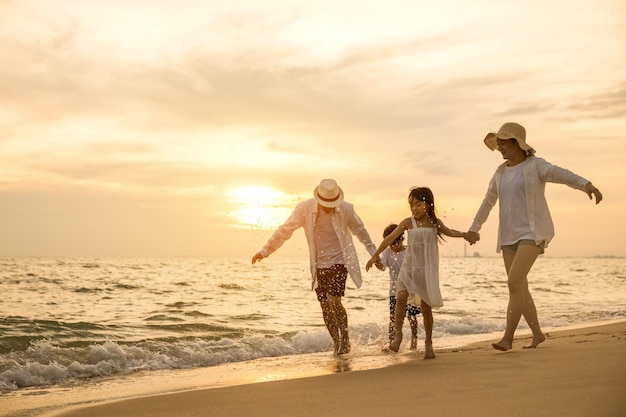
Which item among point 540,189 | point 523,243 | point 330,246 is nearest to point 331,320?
point 330,246

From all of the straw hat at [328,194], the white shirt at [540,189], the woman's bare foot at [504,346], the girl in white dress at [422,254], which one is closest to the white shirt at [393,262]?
the straw hat at [328,194]

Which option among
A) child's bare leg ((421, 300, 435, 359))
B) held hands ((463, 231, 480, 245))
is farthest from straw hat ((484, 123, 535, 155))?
child's bare leg ((421, 300, 435, 359))

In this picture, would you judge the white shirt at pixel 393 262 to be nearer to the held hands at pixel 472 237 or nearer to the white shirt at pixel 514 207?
the held hands at pixel 472 237

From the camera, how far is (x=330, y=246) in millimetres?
8656

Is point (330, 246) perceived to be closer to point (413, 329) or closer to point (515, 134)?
point (413, 329)

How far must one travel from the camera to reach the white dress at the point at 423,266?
7.52 m

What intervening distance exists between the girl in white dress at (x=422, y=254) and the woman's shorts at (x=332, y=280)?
A: 1.08 metres

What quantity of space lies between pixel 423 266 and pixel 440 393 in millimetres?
2955

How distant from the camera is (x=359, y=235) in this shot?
8.98 m

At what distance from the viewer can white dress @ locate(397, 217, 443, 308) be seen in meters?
7.52

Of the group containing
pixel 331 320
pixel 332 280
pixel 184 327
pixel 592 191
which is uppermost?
pixel 592 191

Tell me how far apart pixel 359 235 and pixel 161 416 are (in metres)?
4.65

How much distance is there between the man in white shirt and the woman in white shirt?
1.77 m

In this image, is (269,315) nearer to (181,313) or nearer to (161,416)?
(181,313)
